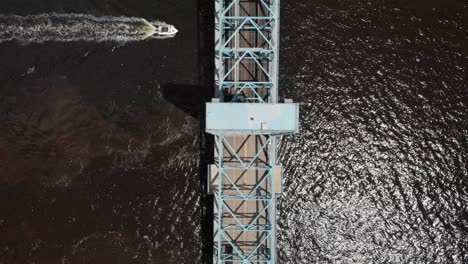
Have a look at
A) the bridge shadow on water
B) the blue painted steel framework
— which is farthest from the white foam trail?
the blue painted steel framework

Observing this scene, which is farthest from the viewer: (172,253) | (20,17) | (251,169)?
(20,17)

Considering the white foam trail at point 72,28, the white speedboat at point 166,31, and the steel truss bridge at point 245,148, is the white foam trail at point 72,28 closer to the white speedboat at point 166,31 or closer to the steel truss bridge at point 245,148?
the white speedboat at point 166,31

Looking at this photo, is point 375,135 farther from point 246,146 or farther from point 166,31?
point 166,31

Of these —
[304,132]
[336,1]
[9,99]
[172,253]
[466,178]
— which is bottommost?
[172,253]

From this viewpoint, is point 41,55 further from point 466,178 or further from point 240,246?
point 466,178

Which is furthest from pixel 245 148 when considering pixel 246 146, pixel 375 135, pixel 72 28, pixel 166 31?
pixel 72 28

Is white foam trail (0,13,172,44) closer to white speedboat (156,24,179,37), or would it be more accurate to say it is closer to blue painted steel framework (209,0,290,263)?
white speedboat (156,24,179,37)

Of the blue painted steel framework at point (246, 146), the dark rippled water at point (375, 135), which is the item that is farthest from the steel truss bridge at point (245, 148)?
→ the dark rippled water at point (375, 135)

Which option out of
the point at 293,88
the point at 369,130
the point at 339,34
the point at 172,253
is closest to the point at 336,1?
the point at 339,34
